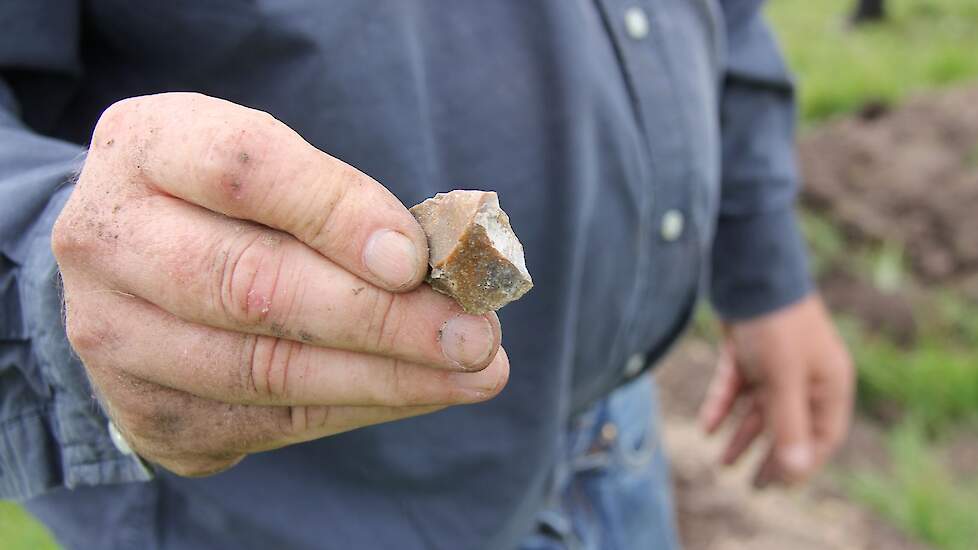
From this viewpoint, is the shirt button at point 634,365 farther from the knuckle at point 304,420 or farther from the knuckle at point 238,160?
the knuckle at point 238,160

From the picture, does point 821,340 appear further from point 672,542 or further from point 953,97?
point 953,97

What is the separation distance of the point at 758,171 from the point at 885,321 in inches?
74.5

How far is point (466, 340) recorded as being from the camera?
97cm

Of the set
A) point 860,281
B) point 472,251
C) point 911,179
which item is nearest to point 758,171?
point 472,251

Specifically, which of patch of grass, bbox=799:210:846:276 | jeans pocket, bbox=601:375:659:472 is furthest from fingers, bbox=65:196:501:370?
patch of grass, bbox=799:210:846:276

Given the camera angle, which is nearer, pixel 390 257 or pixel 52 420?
pixel 390 257

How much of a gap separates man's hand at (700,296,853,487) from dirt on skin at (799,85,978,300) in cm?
196

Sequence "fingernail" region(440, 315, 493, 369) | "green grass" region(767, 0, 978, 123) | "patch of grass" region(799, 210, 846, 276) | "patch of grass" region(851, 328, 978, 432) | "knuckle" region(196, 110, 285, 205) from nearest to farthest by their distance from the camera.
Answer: "knuckle" region(196, 110, 285, 205) → "fingernail" region(440, 315, 493, 369) → "patch of grass" region(851, 328, 978, 432) → "patch of grass" region(799, 210, 846, 276) → "green grass" region(767, 0, 978, 123)

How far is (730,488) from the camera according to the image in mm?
3170

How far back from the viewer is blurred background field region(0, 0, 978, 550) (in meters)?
2.94

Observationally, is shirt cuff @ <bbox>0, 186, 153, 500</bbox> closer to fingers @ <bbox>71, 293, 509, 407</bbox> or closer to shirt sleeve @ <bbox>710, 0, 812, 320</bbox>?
fingers @ <bbox>71, 293, 509, 407</bbox>

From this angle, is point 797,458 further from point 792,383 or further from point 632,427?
point 632,427

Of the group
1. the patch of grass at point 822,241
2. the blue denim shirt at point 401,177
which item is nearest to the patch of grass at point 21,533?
the blue denim shirt at point 401,177

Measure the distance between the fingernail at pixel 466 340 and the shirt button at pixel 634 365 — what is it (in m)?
0.97
